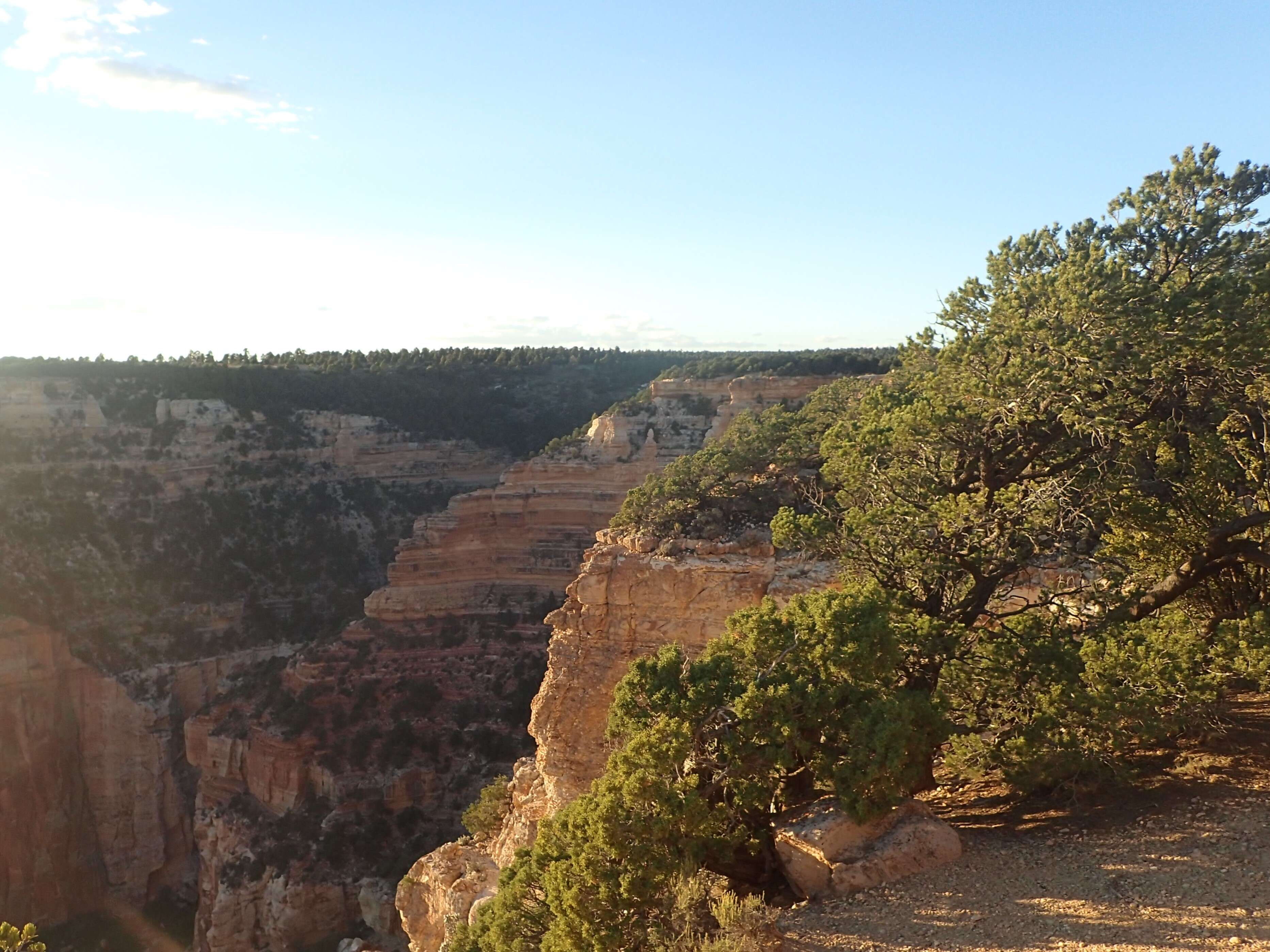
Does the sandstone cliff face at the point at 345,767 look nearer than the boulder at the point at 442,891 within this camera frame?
No

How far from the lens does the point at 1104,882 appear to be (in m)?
8.30

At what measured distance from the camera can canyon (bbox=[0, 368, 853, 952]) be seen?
28.3 meters

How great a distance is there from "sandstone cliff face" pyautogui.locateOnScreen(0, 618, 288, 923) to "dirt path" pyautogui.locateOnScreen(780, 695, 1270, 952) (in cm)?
3572

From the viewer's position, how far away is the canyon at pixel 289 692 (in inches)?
1115

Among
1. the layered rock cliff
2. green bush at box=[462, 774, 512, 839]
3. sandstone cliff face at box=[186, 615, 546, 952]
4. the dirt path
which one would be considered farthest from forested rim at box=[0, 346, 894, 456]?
the dirt path

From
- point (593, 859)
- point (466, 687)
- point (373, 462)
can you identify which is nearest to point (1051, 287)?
point (593, 859)

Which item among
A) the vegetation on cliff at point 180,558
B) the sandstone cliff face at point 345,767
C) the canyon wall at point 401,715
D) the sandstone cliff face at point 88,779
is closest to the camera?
the sandstone cliff face at point 345,767

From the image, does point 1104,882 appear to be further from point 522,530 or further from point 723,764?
point 522,530

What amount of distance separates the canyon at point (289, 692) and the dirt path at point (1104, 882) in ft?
41.9

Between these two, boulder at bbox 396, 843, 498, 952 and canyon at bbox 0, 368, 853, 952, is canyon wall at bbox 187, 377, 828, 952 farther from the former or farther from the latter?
boulder at bbox 396, 843, 498, 952

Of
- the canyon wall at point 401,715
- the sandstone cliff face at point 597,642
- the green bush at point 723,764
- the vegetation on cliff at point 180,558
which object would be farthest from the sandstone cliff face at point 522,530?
the green bush at point 723,764

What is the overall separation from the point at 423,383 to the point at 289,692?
27777 millimetres

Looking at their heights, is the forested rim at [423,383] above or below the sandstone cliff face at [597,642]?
above

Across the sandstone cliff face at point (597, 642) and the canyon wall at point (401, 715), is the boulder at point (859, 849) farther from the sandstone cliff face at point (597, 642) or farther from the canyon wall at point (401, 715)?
the canyon wall at point (401, 715)
